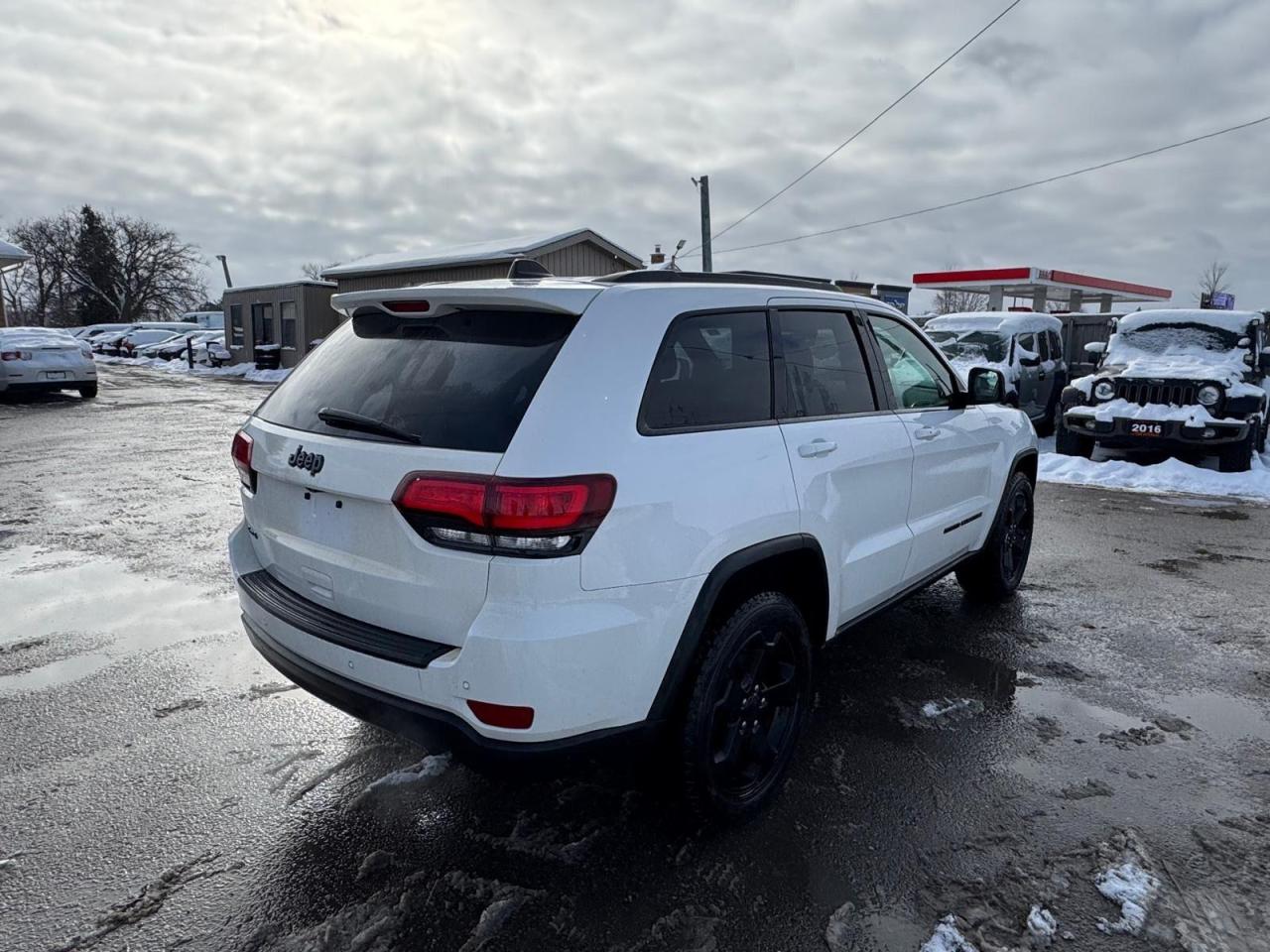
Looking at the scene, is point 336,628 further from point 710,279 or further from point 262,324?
point 262,324

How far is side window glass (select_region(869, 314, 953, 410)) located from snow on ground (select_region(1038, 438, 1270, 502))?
6343 millimetres

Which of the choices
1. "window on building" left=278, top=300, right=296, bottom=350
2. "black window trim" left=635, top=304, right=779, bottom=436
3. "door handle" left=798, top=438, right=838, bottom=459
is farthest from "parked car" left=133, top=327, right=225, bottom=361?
"door handle" left=798, top=438, right=838, bottom=459

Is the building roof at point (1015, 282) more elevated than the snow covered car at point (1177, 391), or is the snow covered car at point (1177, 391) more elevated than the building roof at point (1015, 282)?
the building roof at point (1015, 282)

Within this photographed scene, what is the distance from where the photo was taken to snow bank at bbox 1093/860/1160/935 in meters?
2.28

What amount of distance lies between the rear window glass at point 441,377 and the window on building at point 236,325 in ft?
101

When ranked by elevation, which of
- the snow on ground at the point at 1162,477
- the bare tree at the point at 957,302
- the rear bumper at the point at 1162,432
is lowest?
the snow on ground at the point at 1162,477

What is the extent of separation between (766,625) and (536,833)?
104 cm

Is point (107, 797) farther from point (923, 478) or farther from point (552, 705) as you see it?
point (923, 478)

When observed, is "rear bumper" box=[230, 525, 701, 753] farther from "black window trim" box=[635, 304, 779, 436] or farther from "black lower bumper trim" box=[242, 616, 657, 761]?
"black window trim" box=[635, 304, 779, 436]

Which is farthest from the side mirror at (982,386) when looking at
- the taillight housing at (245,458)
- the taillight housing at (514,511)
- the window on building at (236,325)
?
the window on building at (236,325)

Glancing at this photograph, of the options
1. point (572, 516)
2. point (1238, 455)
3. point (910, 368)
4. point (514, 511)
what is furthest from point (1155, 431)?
point (514, 511)

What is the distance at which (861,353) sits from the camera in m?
3.47

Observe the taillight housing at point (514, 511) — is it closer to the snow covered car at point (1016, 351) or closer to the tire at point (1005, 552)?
the tire at point (1005, 552)

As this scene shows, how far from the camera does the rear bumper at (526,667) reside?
2064 millimetres
